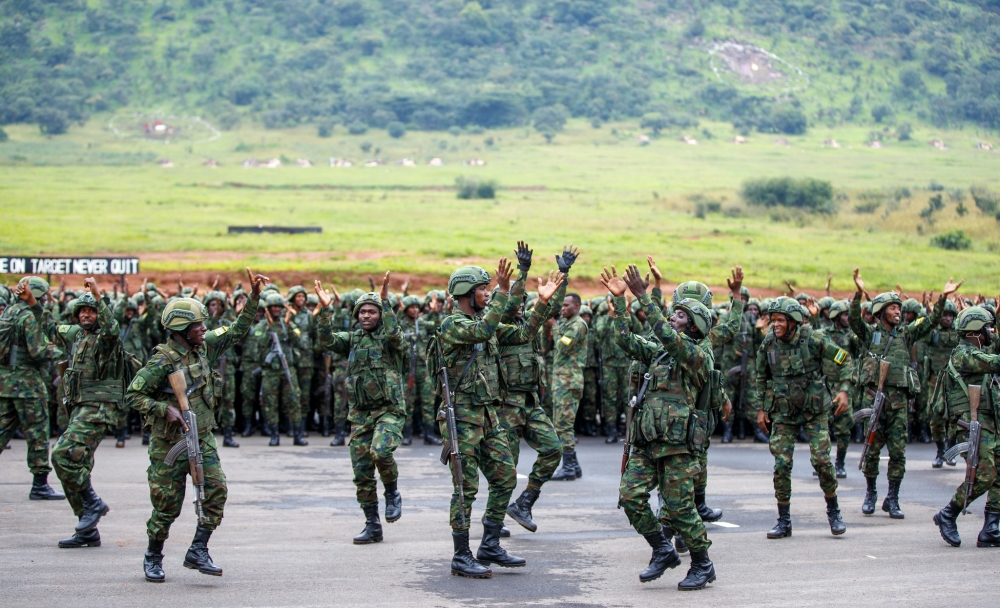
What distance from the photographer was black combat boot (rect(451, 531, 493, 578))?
8.77 meters

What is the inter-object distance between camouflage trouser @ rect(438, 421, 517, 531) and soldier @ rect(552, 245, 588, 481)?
12.1ft

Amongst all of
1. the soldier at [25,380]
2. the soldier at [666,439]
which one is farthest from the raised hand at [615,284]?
the soldier at [25,380]

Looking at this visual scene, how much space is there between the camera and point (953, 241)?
41844 millimetres

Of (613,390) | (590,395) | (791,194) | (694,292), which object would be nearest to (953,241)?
(791,194)

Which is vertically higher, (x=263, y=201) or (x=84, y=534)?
(x=263, y=201)

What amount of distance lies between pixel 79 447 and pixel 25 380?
1.95 metres

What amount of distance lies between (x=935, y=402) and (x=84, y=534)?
784 centimetres

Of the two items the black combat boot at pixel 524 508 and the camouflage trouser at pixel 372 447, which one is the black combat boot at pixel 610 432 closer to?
the black combat boot at pixel 524 508

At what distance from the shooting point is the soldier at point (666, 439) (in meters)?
8.37

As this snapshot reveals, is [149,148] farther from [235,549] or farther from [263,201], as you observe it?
[235,549]

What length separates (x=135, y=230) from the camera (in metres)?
46.1

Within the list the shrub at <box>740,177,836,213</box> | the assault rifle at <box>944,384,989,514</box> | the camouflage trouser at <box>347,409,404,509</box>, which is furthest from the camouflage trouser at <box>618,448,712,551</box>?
the shrub at <box>740,177,836,213</box>

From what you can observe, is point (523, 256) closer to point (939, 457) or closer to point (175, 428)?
point (175, 428)

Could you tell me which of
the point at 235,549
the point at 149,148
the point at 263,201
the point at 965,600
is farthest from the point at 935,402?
the point at 149,148
